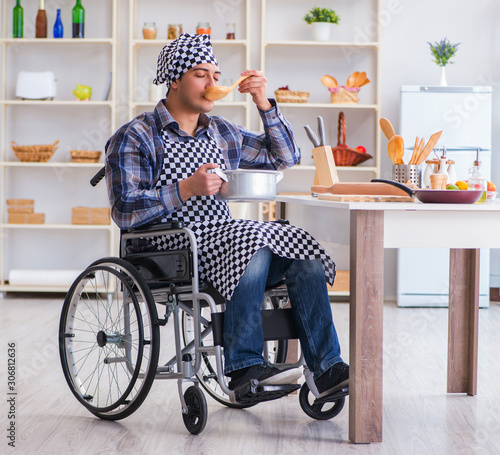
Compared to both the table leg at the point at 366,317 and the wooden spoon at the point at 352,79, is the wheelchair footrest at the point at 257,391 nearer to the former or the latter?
the table leg at the point at 366,317

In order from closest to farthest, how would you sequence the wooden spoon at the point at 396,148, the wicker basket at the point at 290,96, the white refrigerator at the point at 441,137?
the wooden spoon at the point at 396,148 < the white refrigerator at the point at 441,137 < the wicker basket at the point at 290,96

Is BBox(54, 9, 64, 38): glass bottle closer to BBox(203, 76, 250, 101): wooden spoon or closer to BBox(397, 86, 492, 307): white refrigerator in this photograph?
BBox(397, 86, 492, 307): white refrigerator

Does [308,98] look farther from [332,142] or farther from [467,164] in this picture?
[467,164]

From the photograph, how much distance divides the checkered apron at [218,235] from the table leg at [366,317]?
0.18 meters

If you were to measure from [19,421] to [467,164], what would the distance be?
3.22m

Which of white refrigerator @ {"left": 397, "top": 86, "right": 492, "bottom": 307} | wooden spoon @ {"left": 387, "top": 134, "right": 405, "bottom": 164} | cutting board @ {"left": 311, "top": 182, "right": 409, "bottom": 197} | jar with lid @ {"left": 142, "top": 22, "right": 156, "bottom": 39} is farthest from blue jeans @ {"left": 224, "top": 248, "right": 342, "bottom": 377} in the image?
jar with lid @ {"left": 142, "top": 22, "right": 156, "bottom": 39}

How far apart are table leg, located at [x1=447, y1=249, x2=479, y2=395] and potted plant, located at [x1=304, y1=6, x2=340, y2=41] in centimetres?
259

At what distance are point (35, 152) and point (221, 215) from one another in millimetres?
2882

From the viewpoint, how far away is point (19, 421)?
2.04 meters

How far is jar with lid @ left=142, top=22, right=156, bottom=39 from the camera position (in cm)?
460

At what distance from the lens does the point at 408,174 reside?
7.56 feet

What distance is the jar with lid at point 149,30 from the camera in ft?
Answer: 15.1

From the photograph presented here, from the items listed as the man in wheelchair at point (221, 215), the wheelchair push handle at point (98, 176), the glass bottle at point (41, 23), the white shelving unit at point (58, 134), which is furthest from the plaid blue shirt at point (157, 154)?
the glass bottle at point (41, 23)

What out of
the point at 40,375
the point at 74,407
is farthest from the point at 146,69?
the point at 74,407
